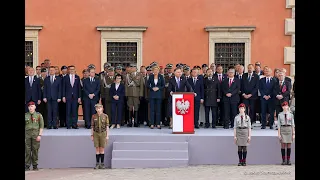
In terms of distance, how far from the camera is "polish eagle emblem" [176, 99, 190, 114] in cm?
1655

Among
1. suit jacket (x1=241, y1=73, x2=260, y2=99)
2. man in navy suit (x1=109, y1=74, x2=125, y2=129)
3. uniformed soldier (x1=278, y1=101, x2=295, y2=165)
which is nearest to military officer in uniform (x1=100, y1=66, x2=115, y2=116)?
man in navy suit (x1=109, y1=74, x2=125, y2=129)

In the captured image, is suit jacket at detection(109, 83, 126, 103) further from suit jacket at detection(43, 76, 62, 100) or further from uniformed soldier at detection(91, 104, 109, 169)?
uniformed soldier at detection(91, 104, 109, 169)

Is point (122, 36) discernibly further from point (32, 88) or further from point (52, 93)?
point (32, 88)

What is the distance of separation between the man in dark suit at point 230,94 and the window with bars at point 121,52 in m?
6.76

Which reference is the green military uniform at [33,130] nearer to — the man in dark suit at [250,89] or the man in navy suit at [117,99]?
the man in navy suit at [117,99]

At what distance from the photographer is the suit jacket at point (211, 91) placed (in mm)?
18203

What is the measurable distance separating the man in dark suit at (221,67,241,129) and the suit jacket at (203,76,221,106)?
0.18 metres

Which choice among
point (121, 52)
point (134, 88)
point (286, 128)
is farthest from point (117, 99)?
point (121, 52)

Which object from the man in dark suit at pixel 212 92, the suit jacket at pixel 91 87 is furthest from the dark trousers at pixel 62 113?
the man in dark suit at pixel 212 92

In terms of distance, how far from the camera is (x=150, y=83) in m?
17.9

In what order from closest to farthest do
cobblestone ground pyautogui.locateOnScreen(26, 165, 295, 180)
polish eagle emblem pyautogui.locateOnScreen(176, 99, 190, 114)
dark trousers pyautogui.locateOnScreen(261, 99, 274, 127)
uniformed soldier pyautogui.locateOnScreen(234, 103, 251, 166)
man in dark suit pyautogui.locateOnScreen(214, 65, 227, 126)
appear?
1. cobblestone ground pyautogui.locateOnScreen(26, 165, 295, 180)
2. uniformed soldier pyautogui.locateOnScreen(234, 103, 251, 166)
3. polish eagle emblem pyautogui.locateOnScreen(176, 99, 190, 114)
4. dark trousers pyautogui.locateOnScreen(261, 99, 274, 127)
5. man in dark suit pyautogui.locateOnScreen(214, 65, 227, 126)

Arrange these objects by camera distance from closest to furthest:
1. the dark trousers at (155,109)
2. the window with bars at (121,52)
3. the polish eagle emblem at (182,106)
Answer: the polish eagle emblem at (182,106)
the dark trousers at (155,109)
the window with bars at (121,52)
